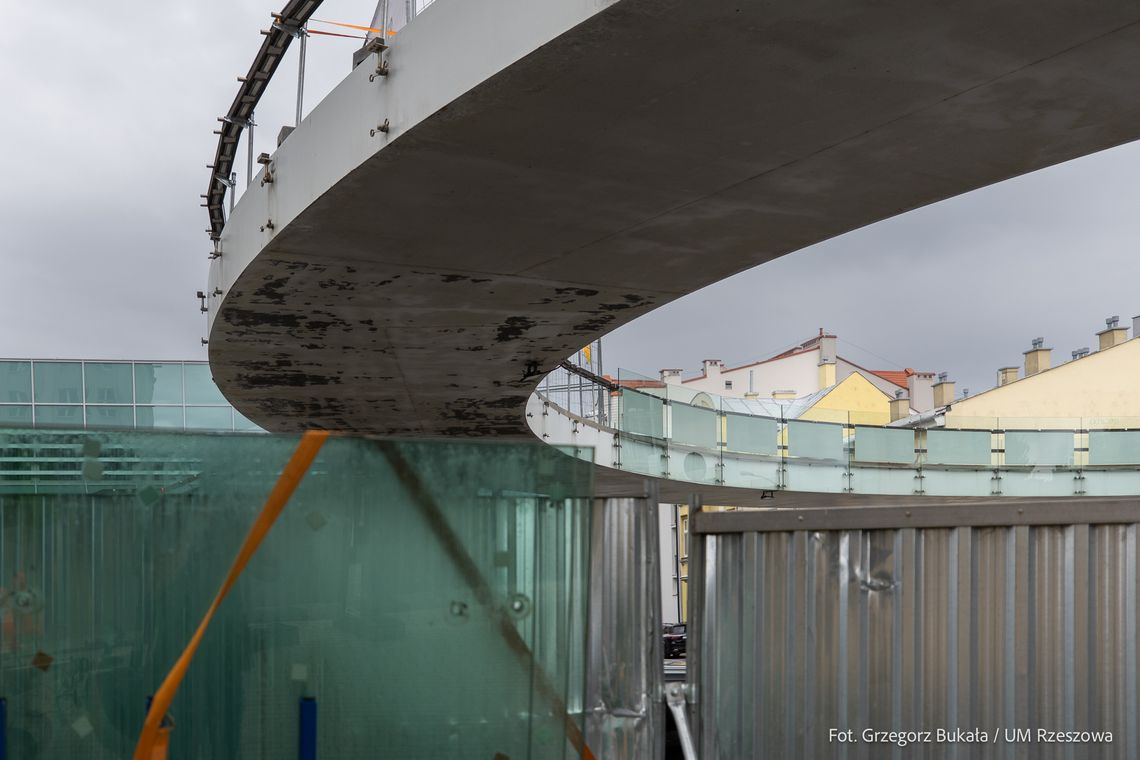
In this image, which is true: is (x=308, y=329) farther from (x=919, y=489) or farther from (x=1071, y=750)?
(x=919, y=489)

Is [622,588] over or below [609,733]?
over

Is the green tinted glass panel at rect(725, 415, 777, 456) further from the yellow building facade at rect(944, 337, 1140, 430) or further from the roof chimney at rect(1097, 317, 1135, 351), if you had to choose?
the roof chimney at rect(1097, 317, 1135, 351)

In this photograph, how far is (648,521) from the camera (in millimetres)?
4605

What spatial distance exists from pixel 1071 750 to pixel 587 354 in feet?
49.3

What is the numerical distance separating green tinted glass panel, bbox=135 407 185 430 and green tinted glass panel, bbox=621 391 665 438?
11.1 meters

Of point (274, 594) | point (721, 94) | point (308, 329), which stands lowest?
point (274, 594)

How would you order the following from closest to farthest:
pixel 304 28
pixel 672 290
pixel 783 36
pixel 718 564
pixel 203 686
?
1. pixel 203 686
2. pixel 718 564
3. pixel 783 36
4. pixel 304 28
5. pixel 672 290

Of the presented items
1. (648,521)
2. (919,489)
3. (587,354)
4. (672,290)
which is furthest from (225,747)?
(919,489)

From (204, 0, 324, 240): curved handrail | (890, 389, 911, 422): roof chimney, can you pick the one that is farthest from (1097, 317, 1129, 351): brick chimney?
(204, 0, 324, 240): curved handrail

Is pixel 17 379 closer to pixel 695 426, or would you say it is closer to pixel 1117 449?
pixel 695 426

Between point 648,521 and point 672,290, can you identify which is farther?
point 672,290

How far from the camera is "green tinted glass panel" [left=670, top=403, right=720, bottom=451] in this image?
22.5 m

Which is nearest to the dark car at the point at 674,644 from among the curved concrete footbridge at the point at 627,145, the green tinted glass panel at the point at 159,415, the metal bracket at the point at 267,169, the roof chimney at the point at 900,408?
the curved concrete footbridge at the point at 627,145

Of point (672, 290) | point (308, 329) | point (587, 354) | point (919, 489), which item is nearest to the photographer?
point (672, 290)
